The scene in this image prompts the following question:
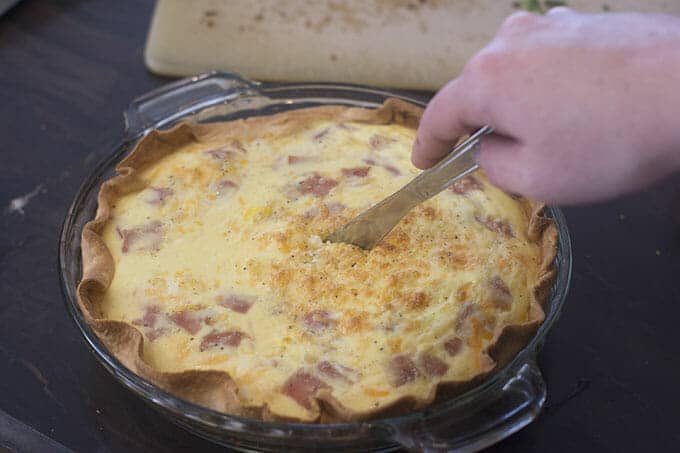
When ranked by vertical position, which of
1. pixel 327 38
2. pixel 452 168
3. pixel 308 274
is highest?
pixel 452 168

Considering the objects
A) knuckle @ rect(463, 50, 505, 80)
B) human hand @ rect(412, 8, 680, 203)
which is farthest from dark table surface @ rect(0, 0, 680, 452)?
knuckle @ rect(463, 50, 505, 80)

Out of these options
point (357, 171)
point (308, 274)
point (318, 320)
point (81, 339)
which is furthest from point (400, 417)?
point (81, 339)

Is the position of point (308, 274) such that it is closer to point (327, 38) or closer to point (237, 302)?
point (237, 302)

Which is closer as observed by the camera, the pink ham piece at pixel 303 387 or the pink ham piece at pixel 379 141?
the pink ham piece at pixel 303 387

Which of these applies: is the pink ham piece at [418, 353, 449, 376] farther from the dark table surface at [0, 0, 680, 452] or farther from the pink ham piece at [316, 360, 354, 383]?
the dark table surface at [0, 0, 680, 452]

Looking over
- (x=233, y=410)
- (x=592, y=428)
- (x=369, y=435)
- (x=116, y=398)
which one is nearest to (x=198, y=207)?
(x=116, y=398)

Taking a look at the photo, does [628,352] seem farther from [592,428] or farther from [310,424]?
[310,424]

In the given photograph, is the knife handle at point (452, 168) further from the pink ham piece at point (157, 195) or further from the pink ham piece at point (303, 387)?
the pink ham piece at point (157, 195)

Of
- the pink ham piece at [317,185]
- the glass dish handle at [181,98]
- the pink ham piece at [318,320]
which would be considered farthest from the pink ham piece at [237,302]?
the glass dish handle at [181,98]
